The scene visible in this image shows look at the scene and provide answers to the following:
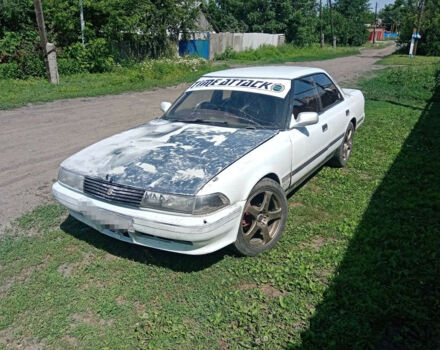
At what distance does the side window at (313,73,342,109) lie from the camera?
467 centimetres

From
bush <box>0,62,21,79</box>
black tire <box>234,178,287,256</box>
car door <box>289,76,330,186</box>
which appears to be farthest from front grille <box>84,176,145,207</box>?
bush <box>0,62,21,79</box>

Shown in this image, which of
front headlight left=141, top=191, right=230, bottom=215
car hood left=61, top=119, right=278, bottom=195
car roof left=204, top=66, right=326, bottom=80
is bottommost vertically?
front headlight left=141, top=191, right=230, bottom=215

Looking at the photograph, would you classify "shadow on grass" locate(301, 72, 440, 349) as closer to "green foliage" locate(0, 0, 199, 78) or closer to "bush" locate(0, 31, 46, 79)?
"bush" locate(0, 31, 46, 79)

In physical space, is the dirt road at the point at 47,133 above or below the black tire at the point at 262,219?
below

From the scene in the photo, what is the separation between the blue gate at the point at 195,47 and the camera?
83.5ft

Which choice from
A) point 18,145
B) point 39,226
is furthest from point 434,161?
point 18,145

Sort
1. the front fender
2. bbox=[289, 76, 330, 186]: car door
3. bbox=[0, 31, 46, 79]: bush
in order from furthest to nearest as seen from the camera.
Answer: bbox=[0, 31, 46, 79]: bush < bbox=[289, 76, 330, 186]: car door < the front fender

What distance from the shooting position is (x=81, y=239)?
356 centimetres

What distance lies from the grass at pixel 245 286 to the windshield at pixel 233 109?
3.75 ft

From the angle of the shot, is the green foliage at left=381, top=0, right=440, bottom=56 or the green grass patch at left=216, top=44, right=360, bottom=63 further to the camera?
the green foliage at left=381, top=0, right=440, bottom=56

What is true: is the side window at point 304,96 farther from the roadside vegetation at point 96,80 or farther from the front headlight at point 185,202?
the roadside vegetation at point 96,80

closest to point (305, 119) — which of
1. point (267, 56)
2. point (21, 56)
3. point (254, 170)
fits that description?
point (254, 170)

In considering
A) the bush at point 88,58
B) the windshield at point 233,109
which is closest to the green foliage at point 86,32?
the bush at point 88,58

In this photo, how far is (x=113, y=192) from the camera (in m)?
2.87
